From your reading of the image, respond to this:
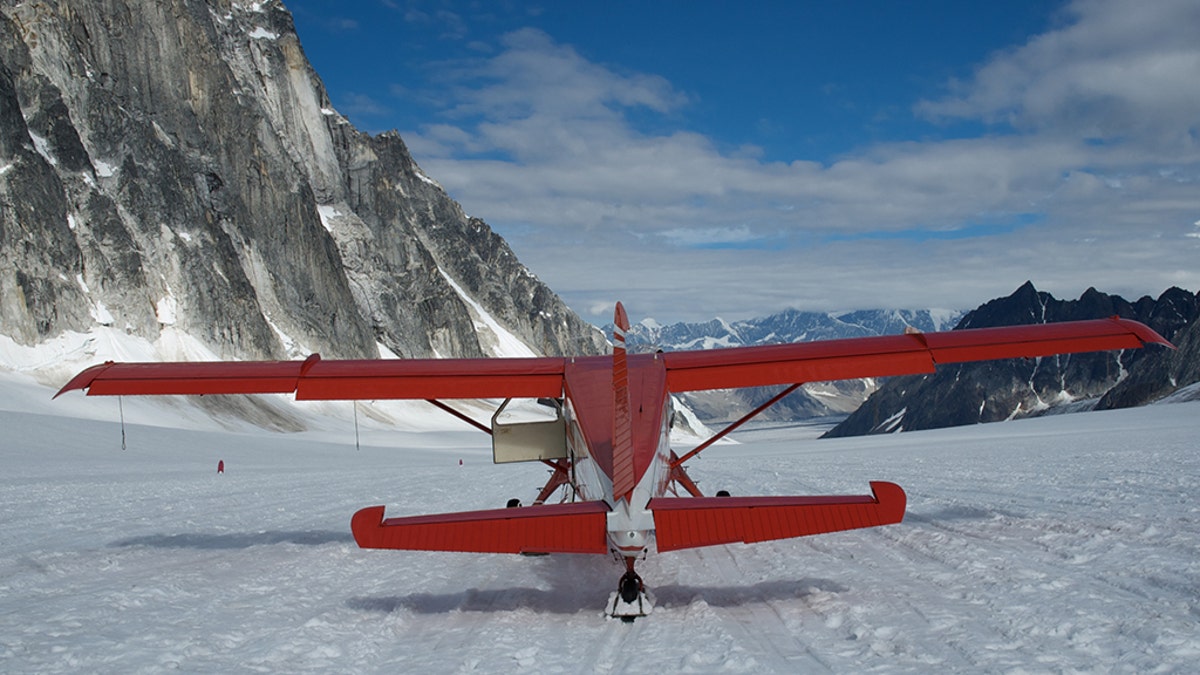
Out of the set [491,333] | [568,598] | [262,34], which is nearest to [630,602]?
[568,598]

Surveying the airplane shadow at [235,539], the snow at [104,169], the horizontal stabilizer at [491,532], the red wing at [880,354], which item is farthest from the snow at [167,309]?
the horizontal stabilizer at [491,532]

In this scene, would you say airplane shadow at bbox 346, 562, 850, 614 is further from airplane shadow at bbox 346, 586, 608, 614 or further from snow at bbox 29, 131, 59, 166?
snow at bbox 29, 131, 59, 166

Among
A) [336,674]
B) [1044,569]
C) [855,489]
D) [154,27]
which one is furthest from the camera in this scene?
[154,27]

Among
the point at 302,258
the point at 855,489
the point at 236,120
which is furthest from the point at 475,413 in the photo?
the point at 855,489

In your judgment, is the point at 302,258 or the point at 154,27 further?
the point at 302,258

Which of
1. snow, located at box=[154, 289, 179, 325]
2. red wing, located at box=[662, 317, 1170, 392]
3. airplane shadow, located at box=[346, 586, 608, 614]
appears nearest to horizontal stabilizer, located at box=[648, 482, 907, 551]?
airplane shadow, located at box=[346, 586, 608, 614]

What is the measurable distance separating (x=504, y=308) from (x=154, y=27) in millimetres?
90912

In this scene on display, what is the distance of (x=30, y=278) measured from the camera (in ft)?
189

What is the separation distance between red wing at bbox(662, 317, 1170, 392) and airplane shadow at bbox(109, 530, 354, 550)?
16.6ft

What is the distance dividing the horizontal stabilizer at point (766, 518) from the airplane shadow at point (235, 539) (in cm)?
609

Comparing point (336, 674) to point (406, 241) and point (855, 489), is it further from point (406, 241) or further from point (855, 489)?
point (406, 241)

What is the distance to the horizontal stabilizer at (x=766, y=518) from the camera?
6348mm

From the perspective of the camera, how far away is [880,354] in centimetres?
1042

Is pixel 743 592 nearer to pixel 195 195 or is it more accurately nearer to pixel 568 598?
pixel 568 598
